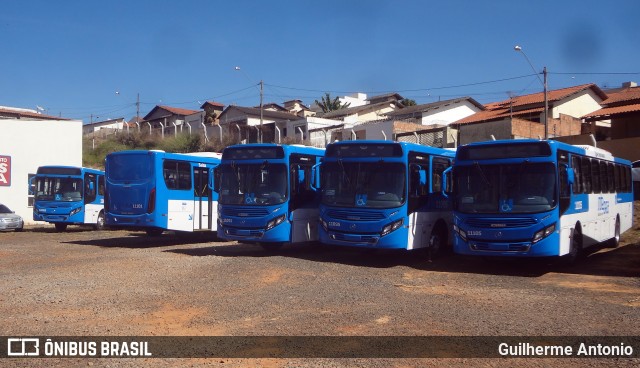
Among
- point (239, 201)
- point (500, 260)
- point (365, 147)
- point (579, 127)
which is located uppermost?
point (579, 127)

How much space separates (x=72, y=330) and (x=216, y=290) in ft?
12.0

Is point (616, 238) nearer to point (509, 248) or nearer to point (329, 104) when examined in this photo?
Answer: point (509, 248)

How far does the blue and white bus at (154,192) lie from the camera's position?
20484 millimetres

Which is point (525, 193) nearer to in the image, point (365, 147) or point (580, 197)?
point (580, 197)

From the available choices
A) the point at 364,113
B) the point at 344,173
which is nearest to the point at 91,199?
the point at 344,173

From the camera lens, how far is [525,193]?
46.7ft

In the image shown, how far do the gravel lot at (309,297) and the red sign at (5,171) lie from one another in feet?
68.2

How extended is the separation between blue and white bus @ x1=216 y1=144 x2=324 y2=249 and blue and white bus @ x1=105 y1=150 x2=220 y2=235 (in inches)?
84.2

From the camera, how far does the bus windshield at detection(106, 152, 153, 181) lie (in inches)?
814

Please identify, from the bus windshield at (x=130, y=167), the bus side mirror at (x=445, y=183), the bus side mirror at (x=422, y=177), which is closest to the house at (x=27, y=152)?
the bus windshield at (x=130, y=167)

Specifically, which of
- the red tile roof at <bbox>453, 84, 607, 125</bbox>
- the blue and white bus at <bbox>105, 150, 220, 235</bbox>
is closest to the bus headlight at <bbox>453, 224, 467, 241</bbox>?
the blue and white bus at <bbox>105, 150, 220, 235</bbox>

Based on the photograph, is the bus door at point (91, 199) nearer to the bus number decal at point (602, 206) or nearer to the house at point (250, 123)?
the bus number decal at point (602, 206)

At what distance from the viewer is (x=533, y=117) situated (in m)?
49.2

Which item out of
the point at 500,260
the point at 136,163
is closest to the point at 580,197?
the point at 500,260
